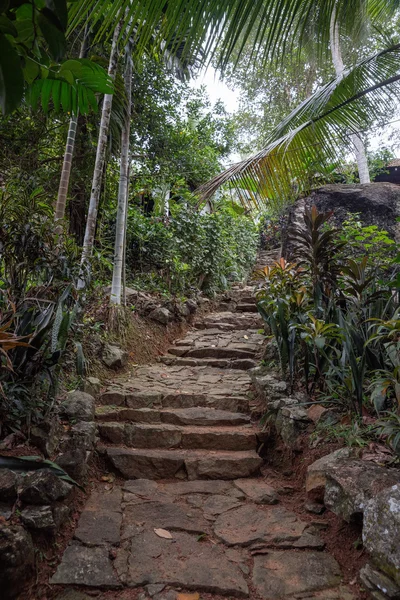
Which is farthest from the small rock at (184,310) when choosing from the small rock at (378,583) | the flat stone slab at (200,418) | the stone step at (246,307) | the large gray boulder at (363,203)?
the small rock at (378,583)

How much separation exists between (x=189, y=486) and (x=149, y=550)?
0.80 m

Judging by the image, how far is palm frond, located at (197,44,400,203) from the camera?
3523 mm

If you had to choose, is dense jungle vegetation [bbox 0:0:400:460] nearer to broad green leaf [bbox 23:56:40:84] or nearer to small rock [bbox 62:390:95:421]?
broad green leaf [bbox 23:56:40:84]

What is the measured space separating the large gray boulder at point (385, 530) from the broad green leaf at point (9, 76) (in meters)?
1.99

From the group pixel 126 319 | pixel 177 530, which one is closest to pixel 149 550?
pixel 177 530

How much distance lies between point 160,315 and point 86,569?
14.3 feet

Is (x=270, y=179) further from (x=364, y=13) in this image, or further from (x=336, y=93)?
(x=364, y=13)

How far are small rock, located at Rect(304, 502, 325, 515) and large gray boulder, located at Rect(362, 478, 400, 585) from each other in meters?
0.63

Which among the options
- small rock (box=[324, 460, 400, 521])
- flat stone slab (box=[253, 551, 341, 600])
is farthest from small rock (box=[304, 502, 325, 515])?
flat stone slab (box=[253, 551, 341, 600])

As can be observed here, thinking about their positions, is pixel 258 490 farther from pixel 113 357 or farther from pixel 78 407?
pixel 113 357

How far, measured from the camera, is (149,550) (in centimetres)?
210

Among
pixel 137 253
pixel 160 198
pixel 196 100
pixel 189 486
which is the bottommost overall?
pixel 189 486

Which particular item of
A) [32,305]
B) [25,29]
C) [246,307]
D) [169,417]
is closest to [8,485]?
[32,305]

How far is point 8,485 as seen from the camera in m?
1.94
